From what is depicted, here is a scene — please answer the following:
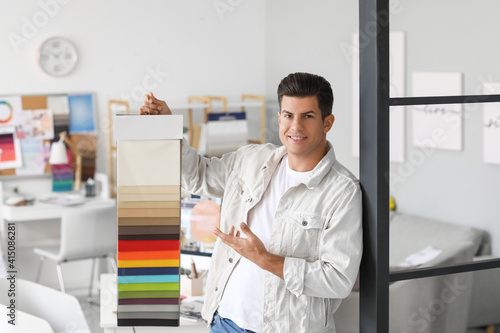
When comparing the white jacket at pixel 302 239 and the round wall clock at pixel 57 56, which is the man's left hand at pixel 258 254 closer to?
the white jacket at pixel 302 239

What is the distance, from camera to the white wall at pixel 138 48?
16.9 feet

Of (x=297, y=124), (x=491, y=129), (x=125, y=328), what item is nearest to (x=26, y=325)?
(x=125, y=328)

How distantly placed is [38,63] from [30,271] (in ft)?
5.15

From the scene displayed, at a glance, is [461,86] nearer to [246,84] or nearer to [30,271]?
[246,84]

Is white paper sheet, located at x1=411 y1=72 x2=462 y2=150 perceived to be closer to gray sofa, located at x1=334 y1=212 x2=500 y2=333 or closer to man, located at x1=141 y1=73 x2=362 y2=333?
gray sofa, located at x1=334 y1=212 x2=500 y2=333

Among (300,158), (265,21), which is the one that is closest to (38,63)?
(265,21)

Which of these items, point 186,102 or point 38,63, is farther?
point 186,102

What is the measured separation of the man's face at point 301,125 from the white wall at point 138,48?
12.7 ft

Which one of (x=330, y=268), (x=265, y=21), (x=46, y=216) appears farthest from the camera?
(x=265, y=21)

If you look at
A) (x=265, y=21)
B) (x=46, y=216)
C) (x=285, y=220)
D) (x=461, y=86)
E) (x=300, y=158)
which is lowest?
(x=46, y=216)

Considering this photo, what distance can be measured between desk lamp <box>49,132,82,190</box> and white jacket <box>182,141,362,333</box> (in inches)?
135

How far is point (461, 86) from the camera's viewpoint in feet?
12.6

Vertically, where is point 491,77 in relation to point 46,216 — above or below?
above

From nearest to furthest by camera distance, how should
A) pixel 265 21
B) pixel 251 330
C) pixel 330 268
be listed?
pixel 330 268 → pixel 251 330 → pixel 265 21
